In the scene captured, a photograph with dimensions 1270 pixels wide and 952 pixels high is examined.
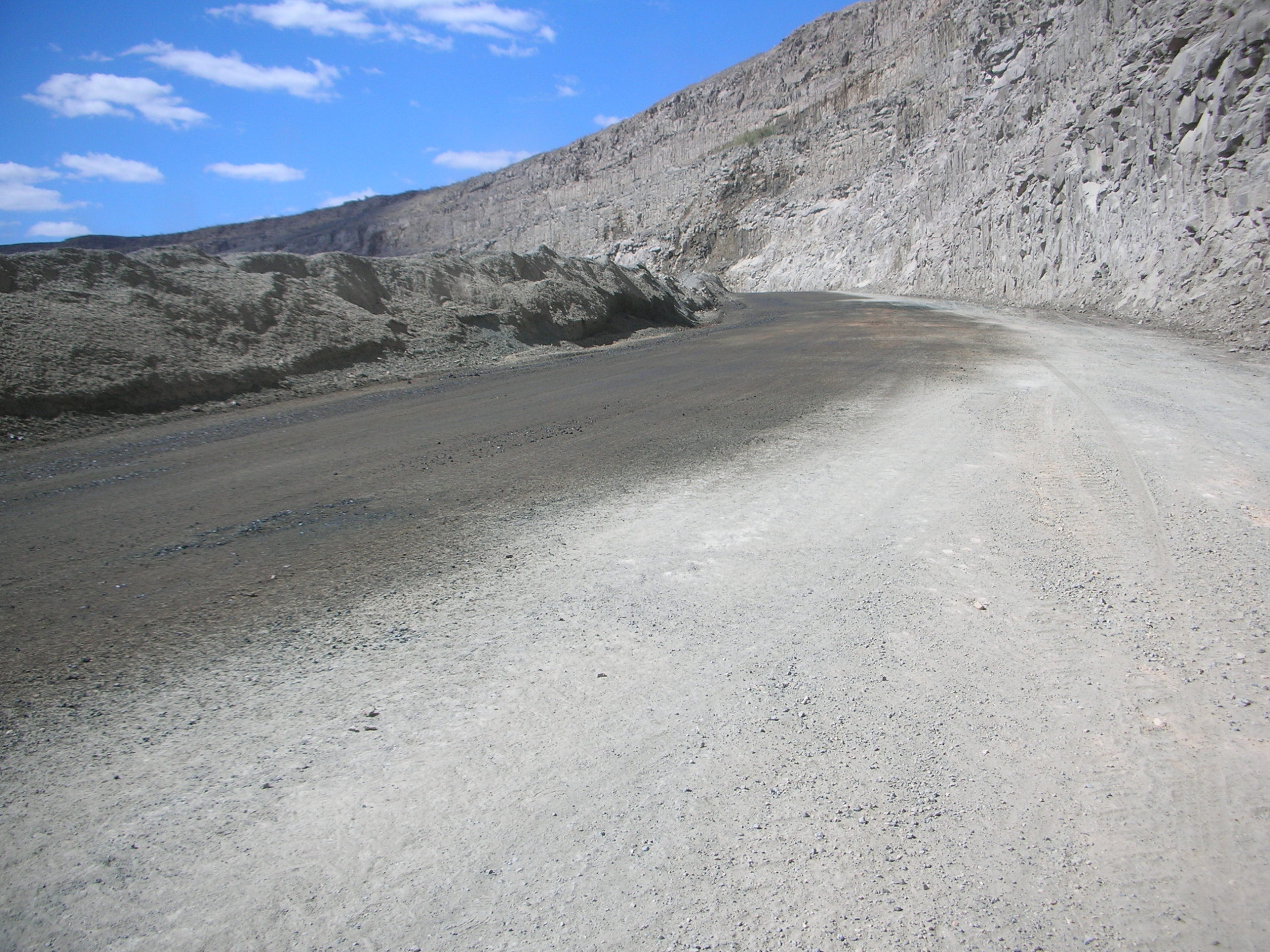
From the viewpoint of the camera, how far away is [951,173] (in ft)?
114

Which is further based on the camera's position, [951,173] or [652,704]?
[951,173]

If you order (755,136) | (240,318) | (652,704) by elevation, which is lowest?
(652,704)

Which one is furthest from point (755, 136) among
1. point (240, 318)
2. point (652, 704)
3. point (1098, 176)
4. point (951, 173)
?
point (652, 704)

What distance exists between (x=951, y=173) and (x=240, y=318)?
32539 millimetres

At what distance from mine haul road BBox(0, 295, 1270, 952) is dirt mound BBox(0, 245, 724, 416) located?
434cm

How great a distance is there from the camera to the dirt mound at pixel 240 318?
10461 millimetres

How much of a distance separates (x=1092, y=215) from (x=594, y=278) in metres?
14.5

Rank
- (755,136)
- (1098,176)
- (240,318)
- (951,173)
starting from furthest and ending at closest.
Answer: (755,136)
(951,173)
(1098,176)
(240,318)

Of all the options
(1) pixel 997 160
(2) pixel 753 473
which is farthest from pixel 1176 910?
(1) pixel 997 160

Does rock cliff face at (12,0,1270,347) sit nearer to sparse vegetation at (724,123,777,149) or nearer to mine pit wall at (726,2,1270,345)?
mine pit wall at (726,2,1270,345)

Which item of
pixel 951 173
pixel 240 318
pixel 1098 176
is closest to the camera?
pixel 240 318

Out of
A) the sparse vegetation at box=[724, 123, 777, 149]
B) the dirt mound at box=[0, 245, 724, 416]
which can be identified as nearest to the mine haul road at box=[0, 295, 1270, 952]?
the dirt mound at box=[0, 245, 724, 416]

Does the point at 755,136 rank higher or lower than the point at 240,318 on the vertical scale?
higher

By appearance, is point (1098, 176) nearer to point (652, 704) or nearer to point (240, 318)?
point (240, 318)
